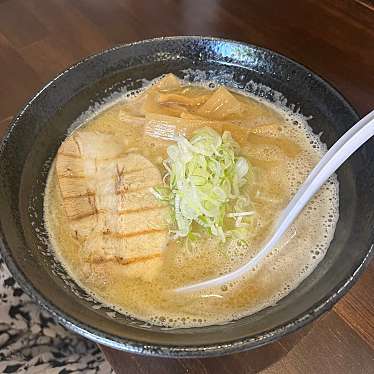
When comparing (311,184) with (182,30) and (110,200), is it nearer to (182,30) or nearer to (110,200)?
(110,200)

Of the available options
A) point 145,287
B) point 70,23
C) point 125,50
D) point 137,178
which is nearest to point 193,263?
point 145,287

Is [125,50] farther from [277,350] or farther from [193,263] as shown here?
[277,350]

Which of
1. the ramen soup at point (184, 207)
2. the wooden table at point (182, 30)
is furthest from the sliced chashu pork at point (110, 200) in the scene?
the wooden table at point (182, 30)

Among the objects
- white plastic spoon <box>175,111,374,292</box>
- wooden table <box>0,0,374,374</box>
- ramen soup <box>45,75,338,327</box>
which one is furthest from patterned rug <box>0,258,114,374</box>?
wooden table <box>0,0,374,374</box>

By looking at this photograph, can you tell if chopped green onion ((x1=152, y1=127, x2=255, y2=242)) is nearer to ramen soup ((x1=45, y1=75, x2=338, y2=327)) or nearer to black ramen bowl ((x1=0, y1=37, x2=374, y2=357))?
ramen soup ((x1=45, y1=75, x2=338, y2=327))

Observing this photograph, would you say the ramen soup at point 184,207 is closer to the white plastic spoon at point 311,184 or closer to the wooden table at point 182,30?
the white plastic spoon at point 311,184

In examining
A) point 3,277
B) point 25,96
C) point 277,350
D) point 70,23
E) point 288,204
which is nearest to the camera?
point 277,350
